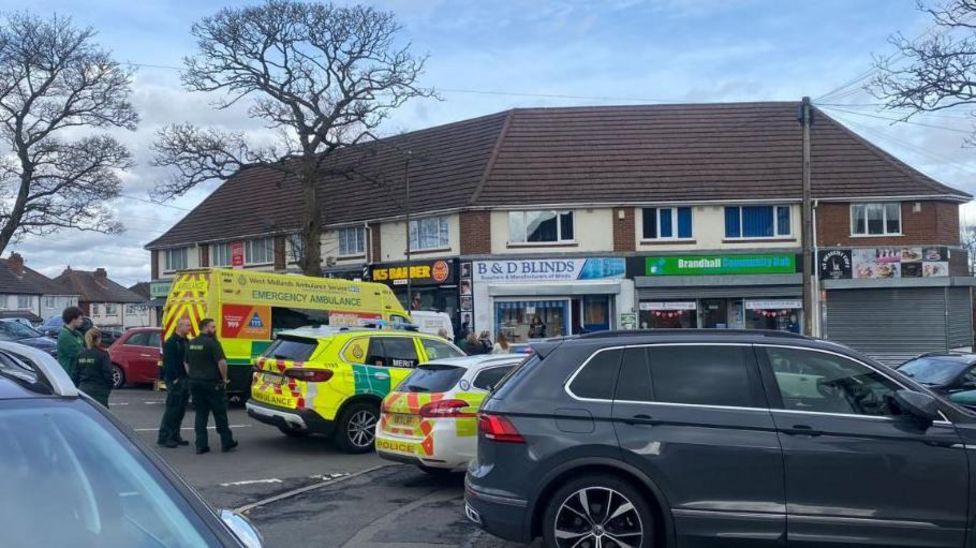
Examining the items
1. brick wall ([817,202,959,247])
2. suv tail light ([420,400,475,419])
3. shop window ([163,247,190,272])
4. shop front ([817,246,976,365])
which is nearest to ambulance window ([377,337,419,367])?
suv tail light ([420,400,475,419])

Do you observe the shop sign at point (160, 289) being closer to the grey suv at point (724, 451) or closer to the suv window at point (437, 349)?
the suv window at point (437, 349)

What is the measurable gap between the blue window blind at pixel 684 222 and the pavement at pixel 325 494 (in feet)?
70.7

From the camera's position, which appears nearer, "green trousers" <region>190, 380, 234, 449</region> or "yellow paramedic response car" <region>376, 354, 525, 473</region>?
"yellow paramedic response car" <region>376, 354, 525, 473</region>

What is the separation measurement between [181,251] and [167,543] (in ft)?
148

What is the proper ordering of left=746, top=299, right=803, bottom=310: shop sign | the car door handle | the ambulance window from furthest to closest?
left=746, top=299, right=803, bottom=310: shop sign < the ambulance window < the car door handle

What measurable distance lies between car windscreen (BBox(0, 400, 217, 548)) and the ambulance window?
10093 mm

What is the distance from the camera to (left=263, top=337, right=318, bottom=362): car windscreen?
12492 mm

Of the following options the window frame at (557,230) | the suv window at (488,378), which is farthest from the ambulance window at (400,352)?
the window frame at (557,230)

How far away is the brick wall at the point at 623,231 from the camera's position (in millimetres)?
32906

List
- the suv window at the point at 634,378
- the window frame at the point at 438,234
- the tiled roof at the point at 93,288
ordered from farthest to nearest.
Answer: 1. the tiled roof at the point at 93,288
2. the window frame at the point at 438,234
3. the suv window at the point at 634,378

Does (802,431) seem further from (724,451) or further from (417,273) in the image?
(417,273)

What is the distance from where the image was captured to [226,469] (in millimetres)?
11148

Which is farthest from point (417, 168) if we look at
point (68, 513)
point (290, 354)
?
point (68, 513)

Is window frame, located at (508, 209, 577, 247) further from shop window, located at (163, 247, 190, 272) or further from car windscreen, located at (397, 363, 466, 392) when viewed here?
car windscreen, located at (397, 363, 466, 392)
